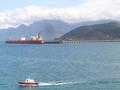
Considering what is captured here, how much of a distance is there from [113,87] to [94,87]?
276 centimetres

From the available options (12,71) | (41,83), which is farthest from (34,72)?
(41,83)

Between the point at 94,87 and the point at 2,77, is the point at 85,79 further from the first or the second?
the point at 2,77

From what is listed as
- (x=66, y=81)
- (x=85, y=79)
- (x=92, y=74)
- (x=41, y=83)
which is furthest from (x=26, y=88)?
(x=92, y=74)

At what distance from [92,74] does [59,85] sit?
53.9 feet

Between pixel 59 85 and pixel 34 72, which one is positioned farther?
pixel 34 72

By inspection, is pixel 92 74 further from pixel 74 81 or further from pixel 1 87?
pixel 1 87

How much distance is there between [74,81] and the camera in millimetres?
69875

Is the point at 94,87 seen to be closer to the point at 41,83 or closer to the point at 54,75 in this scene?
the point at 41,83

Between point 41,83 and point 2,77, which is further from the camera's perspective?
point 2,77

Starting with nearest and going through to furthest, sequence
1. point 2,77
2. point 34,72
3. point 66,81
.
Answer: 1. point 66,81
2. point 2,77
3. point 34,72

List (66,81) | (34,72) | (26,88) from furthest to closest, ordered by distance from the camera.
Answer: (34,72), (66,81), (26,88)

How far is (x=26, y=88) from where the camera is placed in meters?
62.8

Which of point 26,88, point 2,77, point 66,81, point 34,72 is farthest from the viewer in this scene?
point 34,72

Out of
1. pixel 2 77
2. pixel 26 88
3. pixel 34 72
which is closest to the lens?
pixel 26 88
